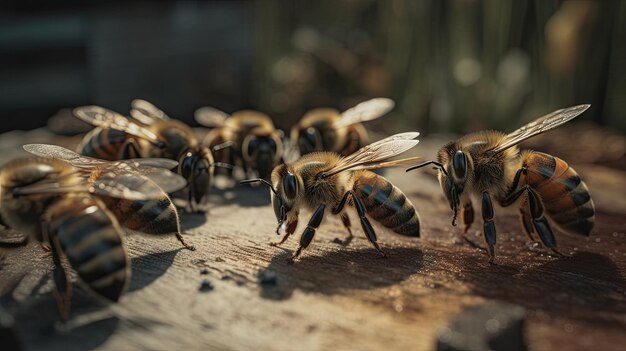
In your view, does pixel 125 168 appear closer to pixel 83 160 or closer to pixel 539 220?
pixel 83 160

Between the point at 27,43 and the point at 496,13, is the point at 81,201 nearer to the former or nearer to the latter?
the point at 496,13

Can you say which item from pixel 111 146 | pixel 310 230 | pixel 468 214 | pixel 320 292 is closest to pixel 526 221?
pixel 468 214

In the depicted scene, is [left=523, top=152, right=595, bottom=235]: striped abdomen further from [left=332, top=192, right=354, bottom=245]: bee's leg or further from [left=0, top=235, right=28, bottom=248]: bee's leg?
[left=0, top=235, right=28, bottom=248]: bee's leg

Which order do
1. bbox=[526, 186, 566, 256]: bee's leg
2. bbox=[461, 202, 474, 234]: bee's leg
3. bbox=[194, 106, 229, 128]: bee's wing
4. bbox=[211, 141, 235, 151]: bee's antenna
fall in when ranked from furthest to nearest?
bbox=[194, 106, 229, 128]: bee's wing, bbox=[211, 141, 235, 151]: bee's antenna, bbox=[461, 202, 474, 234]: bee's leg, bbox=[526, 186, 566, 256]: bee's leg

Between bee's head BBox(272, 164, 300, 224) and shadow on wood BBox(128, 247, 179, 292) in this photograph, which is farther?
bee's head BBox(272, 164, 300, 224)

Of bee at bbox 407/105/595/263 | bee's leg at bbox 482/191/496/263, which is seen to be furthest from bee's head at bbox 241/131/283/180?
bee's leg at bbox 482/191/496/263

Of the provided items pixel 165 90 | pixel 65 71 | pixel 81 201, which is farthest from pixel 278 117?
pixel 81 201
